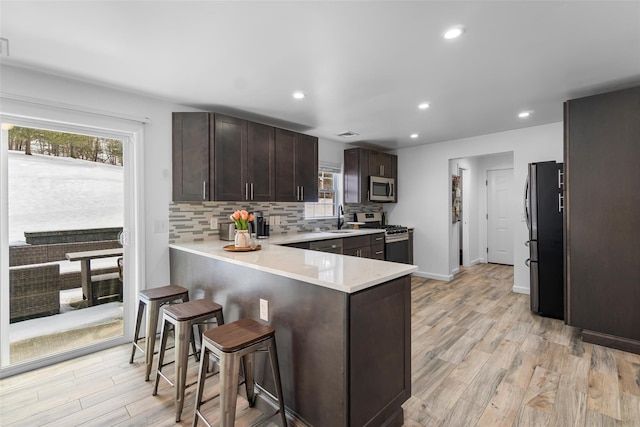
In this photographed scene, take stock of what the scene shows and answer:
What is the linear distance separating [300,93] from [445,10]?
148 centimetres

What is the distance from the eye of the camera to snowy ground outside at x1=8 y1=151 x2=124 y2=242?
91.9 inches

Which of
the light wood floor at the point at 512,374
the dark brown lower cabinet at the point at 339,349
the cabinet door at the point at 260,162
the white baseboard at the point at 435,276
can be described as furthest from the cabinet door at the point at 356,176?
the dark brown lower cabinet at the point at 339,349

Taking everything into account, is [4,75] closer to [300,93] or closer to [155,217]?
[155,217]

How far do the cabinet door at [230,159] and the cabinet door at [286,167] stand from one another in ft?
1.50

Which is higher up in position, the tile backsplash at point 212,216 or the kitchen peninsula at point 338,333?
the tile backsplash at point 212,216

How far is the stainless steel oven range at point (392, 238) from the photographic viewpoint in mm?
4758

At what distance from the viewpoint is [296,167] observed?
12.4 feet

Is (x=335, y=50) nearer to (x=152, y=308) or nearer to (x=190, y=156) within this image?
(x=190, y=156)

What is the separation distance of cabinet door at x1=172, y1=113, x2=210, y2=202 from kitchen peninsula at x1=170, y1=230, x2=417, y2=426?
4.30 feet

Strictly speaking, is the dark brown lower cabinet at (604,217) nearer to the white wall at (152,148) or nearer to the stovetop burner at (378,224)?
the stovetop burner at (378,224)

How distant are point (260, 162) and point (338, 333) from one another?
7.80ft

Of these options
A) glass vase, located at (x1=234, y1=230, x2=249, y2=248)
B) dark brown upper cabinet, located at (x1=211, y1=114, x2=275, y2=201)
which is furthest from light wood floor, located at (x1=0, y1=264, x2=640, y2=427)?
dark brown upper cabinet, located at (x1=211, y1=114, x2=275, y2=201)

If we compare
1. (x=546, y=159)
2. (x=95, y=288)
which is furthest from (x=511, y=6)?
(x=95, y=288)

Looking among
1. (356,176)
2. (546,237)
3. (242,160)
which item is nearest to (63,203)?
(242,160)
